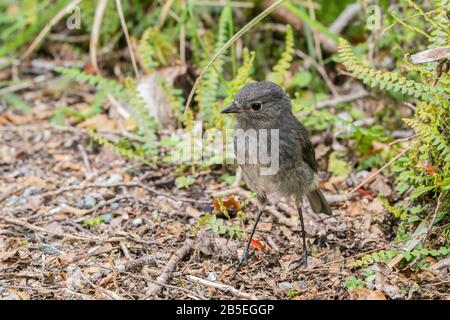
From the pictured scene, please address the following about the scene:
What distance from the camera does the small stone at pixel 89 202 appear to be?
203 inches

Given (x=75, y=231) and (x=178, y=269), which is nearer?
(x=178, y=269)

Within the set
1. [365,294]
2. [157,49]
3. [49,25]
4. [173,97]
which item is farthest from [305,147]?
[49,25]

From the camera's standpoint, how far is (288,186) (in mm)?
4652

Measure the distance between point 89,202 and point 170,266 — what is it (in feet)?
4.02

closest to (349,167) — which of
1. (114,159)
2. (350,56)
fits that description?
(350,56)

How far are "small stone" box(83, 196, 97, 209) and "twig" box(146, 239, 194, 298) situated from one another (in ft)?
3.15

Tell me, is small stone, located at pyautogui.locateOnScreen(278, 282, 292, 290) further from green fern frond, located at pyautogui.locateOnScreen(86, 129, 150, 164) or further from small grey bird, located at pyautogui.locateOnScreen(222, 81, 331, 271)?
green fern frond, located at pyautogui.locateOnScreen(86, 129, 150, 164)

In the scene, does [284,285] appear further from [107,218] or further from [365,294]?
[107,218]

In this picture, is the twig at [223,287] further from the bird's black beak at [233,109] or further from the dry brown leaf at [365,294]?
the bird's black beak at [233,109]

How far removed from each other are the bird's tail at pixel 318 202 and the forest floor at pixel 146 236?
15 centimetres

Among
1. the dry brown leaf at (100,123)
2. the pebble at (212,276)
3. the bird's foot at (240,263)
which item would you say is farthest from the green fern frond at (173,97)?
the pebble at (212,276)

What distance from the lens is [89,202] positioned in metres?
5.20
